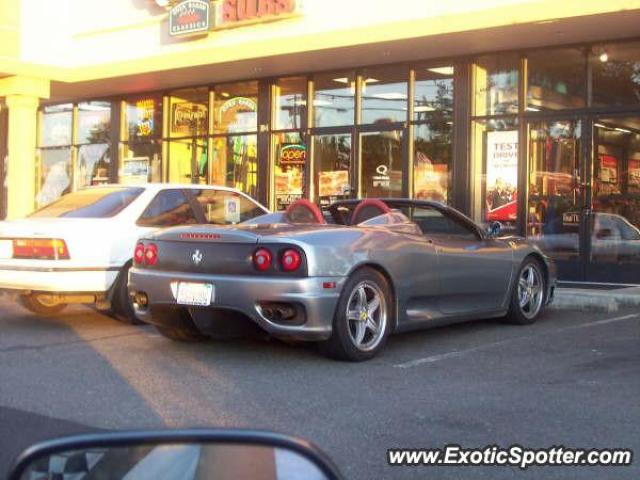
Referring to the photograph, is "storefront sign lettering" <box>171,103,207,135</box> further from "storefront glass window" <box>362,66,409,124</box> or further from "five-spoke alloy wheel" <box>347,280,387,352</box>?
"five-spoke alloy wheel" <box>347,280,387,352</box>

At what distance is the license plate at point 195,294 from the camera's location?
5922 mm

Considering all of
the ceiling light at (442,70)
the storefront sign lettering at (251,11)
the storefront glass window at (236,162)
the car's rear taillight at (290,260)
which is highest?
the storefront sign lettering at (251,11)

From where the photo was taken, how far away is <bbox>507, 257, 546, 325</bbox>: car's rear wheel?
26.3 feet

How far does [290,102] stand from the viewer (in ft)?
51.2

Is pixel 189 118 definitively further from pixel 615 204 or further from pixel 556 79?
pixel 615 204

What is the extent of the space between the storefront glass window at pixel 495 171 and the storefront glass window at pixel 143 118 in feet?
25.8

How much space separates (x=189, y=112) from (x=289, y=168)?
10.6ft

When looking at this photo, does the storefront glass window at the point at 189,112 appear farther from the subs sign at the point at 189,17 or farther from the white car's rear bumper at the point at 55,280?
the white car's rear bumper at the point at 55,280

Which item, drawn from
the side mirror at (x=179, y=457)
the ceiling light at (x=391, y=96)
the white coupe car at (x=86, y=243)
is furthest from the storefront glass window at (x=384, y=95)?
the side mirror at (x=179, y=457)

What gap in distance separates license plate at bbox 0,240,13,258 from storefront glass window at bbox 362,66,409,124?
8.10 metres

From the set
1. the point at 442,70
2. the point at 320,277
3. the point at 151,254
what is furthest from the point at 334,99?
the point at 320,277

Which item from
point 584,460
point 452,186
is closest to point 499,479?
point 584,460

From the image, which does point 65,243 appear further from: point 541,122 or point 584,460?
→ point 541,122

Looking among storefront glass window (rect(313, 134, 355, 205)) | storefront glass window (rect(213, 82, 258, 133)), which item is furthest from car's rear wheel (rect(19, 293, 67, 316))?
storefront glass window (rect(213, 82, 258, 133))
